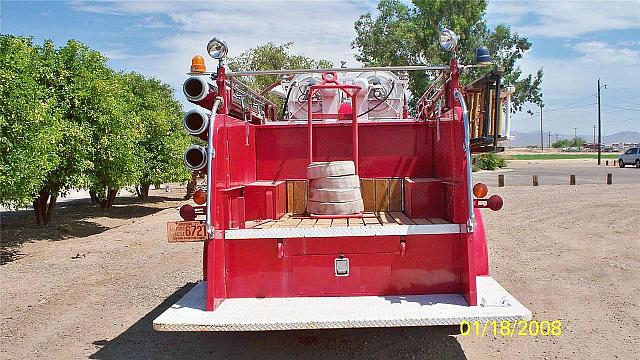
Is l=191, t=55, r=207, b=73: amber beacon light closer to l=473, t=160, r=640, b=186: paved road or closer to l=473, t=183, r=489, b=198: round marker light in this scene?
l=473, t=183, r=489, b=198: round marker light

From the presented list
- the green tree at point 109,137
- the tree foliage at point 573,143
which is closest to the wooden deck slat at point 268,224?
the green tree at point 109,137

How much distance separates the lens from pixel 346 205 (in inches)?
218

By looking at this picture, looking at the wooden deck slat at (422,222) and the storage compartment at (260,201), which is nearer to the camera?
the wooden deck slat at (422,222)

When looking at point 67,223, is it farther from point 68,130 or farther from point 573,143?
point 573,143

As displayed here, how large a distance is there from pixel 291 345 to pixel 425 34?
130 ft

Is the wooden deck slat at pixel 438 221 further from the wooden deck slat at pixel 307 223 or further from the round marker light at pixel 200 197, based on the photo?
the round marker light at pixel 200 197

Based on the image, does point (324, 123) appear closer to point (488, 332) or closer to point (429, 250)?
point (429, 250)

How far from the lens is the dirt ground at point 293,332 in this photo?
18.8 ft

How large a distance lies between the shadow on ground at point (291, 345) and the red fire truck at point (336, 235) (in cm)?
77

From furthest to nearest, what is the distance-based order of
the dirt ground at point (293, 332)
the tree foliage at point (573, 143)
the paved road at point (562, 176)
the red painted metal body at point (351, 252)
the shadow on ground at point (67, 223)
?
1. the tree foliage at point (573, 143)
2. the paved road at point (562, 176)
3. the shadow on ground at point (67, 223)
4. the dirt ground at point (293, 332)
5. the red painted metal body at point (351, 252)

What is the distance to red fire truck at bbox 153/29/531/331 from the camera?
4.54 m

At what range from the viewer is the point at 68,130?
1352 cm

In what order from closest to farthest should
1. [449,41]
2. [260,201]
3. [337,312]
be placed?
[337,312] → [449,41] → [260,201]
